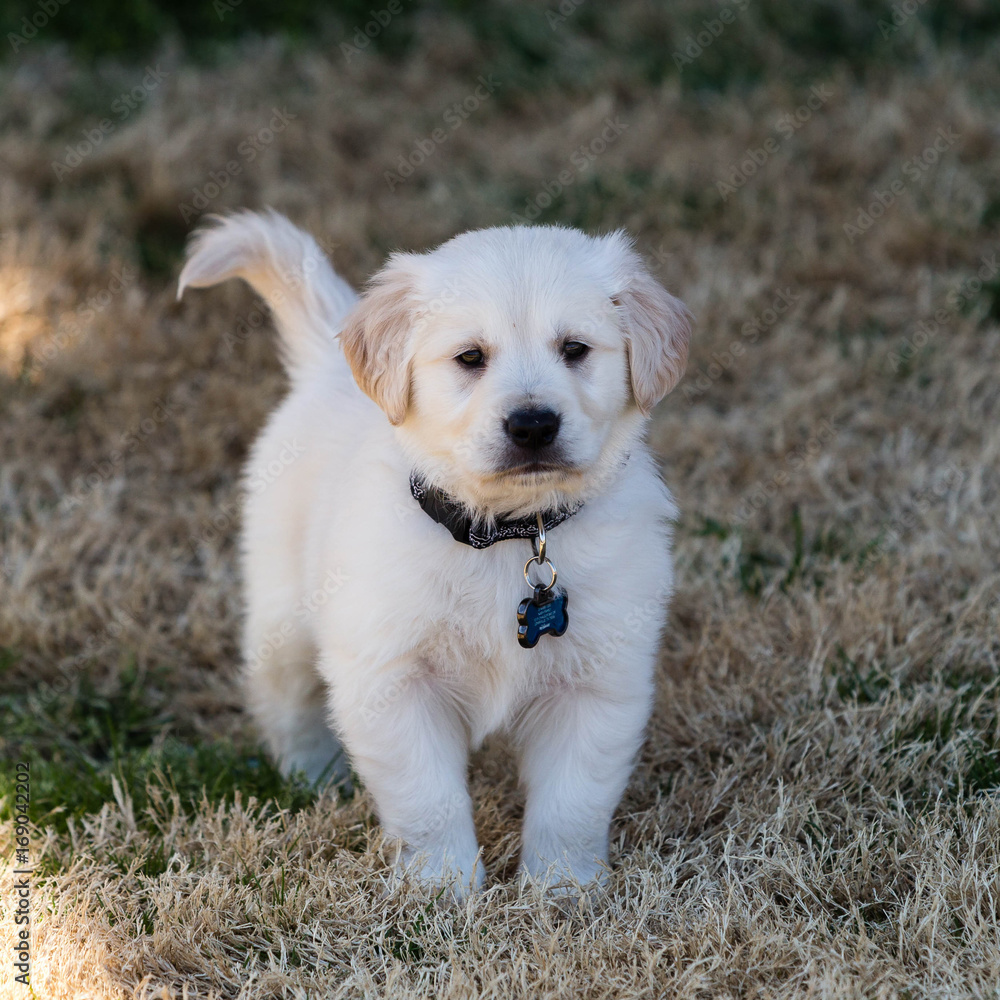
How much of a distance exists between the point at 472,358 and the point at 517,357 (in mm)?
Answer: 113

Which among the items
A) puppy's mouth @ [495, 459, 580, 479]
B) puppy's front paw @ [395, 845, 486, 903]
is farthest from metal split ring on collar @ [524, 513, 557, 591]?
puppy's front paw @ [395, 845, 486, 903]

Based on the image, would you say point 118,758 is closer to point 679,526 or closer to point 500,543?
point 500,543

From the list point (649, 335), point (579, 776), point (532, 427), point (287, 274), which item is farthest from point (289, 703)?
point (649, 335)

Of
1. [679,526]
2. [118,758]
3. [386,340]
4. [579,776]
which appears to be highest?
[386,340]

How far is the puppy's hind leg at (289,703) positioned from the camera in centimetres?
312

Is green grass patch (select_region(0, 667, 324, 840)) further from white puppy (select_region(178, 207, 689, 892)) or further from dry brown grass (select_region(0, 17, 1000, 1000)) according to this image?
white puppy (select_region(178, 207, 689, 892))

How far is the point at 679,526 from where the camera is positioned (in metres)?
3.93

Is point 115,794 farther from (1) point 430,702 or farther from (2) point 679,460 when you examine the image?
(2) point 679,460

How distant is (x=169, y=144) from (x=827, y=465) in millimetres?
3515

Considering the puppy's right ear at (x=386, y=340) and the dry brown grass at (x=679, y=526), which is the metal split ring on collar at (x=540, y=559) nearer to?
the puppy's right ear at (x=386, y=340)

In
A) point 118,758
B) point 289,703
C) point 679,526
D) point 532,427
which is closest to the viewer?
point 532,427

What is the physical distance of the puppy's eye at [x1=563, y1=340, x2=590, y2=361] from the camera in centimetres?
240

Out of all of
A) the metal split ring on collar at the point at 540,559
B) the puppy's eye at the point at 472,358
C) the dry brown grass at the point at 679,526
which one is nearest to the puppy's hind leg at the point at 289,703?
the dry brown grass at the point at 679,526

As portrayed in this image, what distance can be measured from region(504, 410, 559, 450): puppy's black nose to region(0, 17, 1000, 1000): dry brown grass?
3.07 ft
